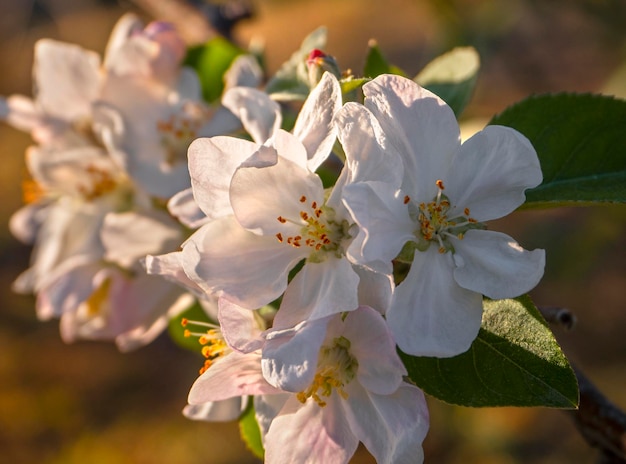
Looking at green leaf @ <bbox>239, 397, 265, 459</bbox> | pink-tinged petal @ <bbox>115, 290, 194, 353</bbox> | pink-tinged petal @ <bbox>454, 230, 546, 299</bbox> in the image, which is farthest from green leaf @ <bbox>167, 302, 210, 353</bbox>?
pink-tinged petal @ <bbox>454, 230, 546, 299</bbox>

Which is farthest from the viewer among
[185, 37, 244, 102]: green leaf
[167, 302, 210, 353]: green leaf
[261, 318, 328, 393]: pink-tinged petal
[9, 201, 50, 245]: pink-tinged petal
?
[9, 201, 50, 245]: pink-tinged petal

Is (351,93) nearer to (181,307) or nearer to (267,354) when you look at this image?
(267,354)

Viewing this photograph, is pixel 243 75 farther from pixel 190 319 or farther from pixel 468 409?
pixel 468 409

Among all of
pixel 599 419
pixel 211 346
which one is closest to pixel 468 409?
pixel 599 419

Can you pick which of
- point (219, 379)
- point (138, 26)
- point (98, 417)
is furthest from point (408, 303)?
point (98, 417)

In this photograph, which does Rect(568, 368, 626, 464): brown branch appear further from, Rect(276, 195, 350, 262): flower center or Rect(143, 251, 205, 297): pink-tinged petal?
Rect(143, 251, 205, 297): pink-tinged petal

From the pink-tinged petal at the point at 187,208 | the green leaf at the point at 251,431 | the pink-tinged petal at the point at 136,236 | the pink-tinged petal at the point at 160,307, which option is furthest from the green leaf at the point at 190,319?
the pink-tinged petal at the point at 187,208

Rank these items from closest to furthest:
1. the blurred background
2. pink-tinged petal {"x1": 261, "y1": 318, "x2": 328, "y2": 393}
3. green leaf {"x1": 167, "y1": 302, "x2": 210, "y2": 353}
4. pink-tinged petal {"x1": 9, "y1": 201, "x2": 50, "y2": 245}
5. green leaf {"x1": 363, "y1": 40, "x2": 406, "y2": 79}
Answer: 1. pink-tinged petal {"x1": 261, "y1": 318, "x2": 328, "y2": 393}
2. green leaf {"x1": 363, "y1": 40, "x2": 406, "y2": 79}
3. green leaf {"x1": 167, "y1": 302, "x2": 210, "y2": 353}
4. pink-tinged petal {"x1": 9, "y1": 201, "x2": 50, "y2": 245}
5. the blurred background
